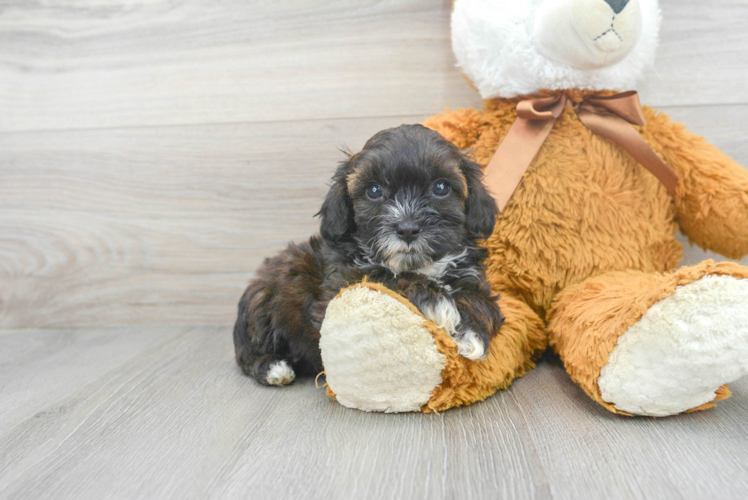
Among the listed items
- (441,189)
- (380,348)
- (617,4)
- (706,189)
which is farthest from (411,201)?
(706,189)

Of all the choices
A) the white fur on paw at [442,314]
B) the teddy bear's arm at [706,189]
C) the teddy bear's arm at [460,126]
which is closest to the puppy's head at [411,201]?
the white fur on paw at [442,314]

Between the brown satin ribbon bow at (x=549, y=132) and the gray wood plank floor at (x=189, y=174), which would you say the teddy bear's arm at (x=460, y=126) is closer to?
the brown satin ribbon bow at (x=549, y=132)

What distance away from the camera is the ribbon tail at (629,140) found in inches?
63.8

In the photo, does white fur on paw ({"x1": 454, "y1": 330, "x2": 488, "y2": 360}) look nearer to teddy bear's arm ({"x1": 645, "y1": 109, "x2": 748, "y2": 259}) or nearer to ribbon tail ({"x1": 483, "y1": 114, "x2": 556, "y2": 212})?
ribbon tail ({"x1": 483, "y1": 114, "x2": 556, "y2": 212})

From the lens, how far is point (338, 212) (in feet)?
4.61

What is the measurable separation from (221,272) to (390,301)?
4.05 feet

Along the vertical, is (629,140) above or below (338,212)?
above

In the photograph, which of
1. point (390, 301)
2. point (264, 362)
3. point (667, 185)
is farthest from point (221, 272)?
point (667, 185)

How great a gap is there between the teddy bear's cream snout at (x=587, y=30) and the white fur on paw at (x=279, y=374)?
1233 mm

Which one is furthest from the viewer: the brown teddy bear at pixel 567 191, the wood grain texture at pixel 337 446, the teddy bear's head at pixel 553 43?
the teddy bear's head at pixel 553 43

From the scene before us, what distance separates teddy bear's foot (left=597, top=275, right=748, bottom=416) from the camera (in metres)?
1.15

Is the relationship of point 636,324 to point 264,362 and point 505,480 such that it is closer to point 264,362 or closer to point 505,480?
point 505,480

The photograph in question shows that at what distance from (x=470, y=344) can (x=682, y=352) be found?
0.47 m

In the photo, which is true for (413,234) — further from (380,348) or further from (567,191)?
(567,191)
